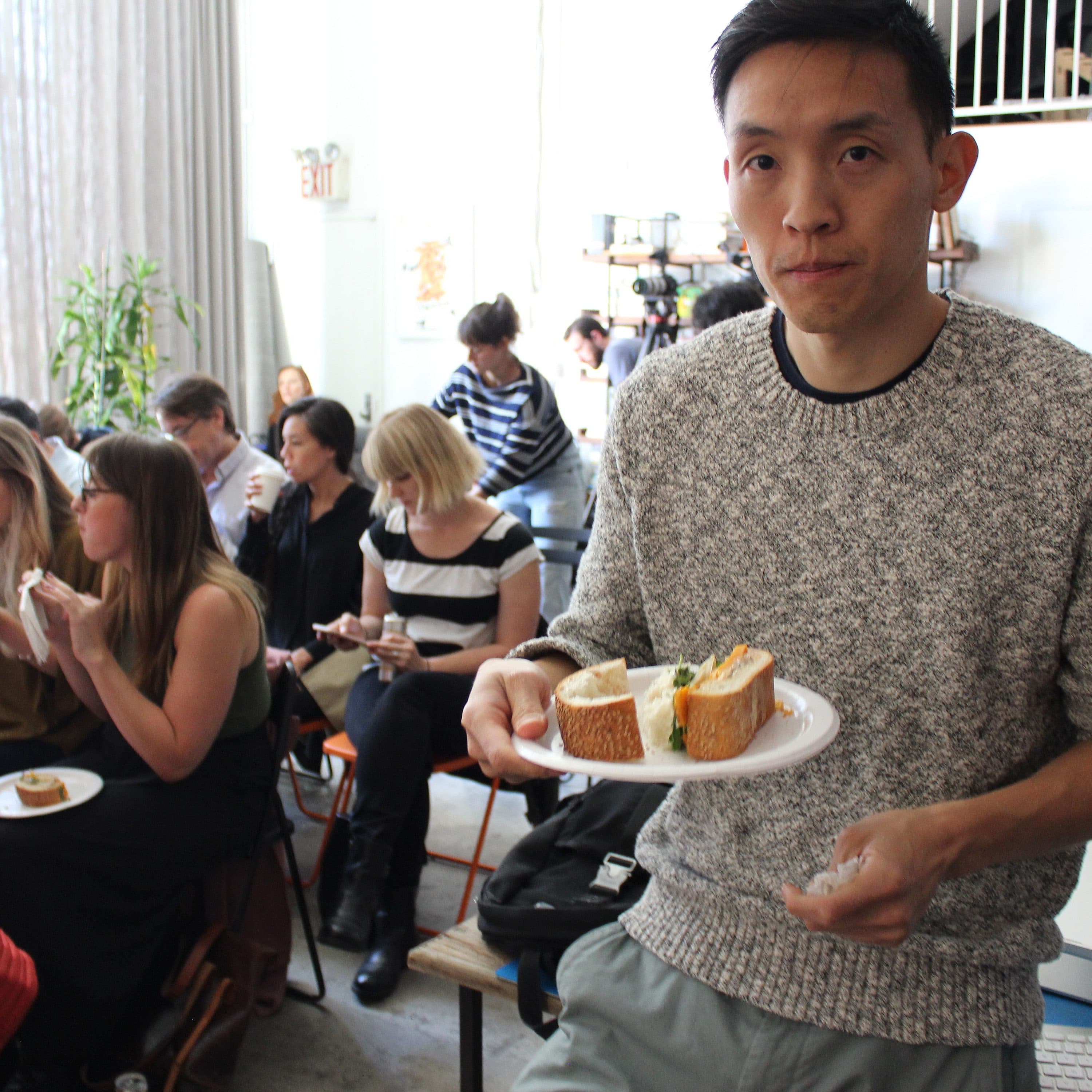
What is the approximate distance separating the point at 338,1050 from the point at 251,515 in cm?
192

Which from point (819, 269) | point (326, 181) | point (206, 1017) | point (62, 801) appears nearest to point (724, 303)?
point (62, 801)

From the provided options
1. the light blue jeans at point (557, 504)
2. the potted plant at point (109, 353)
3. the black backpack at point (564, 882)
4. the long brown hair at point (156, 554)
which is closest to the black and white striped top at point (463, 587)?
the long brown hair at point (156, 554)

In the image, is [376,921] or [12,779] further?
[376,921]

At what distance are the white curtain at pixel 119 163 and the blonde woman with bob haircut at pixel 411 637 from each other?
3.41m

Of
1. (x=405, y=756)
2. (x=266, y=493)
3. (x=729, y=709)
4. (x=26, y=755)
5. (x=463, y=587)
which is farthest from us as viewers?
(x=266, y=493)

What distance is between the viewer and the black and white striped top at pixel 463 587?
3.00m

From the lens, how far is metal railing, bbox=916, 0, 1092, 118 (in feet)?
19.0

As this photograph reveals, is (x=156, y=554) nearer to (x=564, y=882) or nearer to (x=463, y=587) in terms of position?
(x=463, y=587)

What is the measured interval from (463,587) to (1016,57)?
20.1 ft

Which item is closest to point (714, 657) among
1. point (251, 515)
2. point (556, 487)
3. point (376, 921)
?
point (376, 921)

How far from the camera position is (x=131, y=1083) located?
2.00 metres

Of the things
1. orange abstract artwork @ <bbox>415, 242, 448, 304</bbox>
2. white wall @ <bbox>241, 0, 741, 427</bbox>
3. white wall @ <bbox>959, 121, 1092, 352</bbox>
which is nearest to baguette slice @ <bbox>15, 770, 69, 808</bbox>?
white wall @ <bbox>241, 0, 741, 427</bbox>

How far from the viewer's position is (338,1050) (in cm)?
236

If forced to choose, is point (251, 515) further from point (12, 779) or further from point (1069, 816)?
point (1069, 816)
